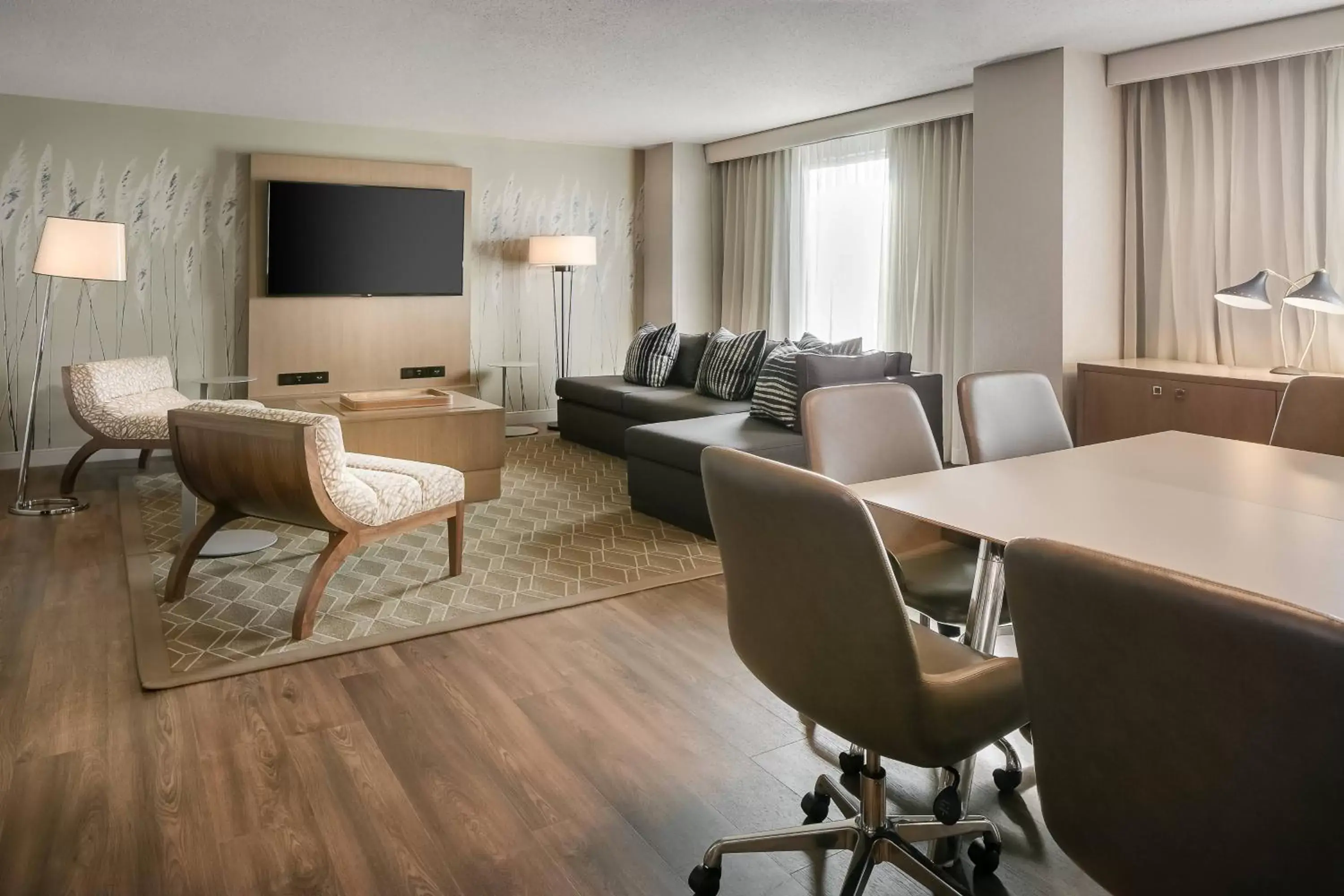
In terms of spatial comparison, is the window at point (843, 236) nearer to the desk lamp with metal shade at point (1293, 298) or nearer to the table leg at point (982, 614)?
the desk lamp with metal shade at point (1293, 298)

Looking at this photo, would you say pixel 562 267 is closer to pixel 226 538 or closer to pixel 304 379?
pixel 304 379

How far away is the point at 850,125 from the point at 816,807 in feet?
17.6

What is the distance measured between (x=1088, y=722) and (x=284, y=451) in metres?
2.74

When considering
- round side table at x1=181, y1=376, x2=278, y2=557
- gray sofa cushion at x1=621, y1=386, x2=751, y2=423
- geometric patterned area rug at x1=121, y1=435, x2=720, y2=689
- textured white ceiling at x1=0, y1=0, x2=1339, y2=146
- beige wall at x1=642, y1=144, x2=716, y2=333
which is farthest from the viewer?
beige wall at x1=642, y1=144, x2=716, y2=333

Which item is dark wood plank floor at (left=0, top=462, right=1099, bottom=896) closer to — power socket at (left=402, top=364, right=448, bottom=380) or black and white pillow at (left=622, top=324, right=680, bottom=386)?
black and white pillow at (left=622, top=324, right=680, bottom=386)

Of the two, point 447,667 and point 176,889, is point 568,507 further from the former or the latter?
point 176,889

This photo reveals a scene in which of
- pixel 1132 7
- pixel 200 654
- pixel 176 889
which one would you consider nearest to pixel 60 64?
pixel 200 654

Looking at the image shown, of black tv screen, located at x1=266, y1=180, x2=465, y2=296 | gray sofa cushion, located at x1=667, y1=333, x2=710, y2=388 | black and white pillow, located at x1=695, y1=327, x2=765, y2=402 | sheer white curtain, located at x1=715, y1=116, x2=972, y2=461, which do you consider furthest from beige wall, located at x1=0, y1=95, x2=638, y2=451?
black and white pillow, located at x1=695, y1=327, x2=765, y2=402

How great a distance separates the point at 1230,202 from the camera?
15.1ft

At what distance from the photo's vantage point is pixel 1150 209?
4.92 metres

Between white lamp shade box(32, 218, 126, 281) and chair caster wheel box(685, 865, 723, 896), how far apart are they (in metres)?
4.29

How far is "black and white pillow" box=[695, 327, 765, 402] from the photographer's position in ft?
19.4

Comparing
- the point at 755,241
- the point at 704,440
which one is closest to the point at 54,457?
the point at 704,440

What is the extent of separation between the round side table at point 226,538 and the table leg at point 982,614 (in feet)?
10.8
